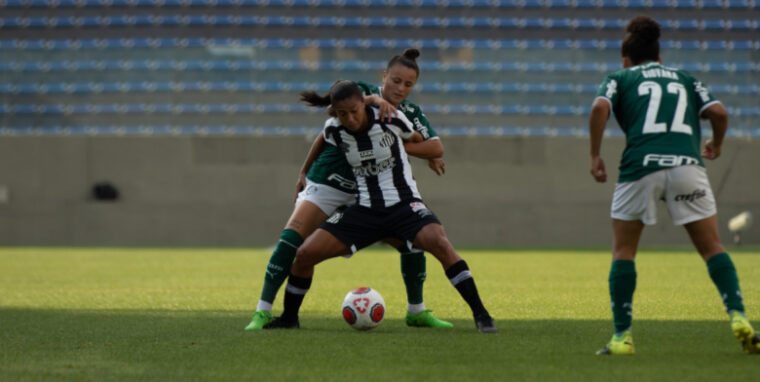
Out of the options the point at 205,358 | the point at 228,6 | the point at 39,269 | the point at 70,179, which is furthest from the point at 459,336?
the point at 228,6

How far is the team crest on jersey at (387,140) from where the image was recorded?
5.90 m

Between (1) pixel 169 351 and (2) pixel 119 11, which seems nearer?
(1) pixel 169 351

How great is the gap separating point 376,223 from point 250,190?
63.6ft

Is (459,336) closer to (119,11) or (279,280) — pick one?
(279,280)

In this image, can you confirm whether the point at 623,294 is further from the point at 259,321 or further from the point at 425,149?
the point at 259,321

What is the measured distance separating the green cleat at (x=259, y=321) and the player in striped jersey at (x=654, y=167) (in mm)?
2125

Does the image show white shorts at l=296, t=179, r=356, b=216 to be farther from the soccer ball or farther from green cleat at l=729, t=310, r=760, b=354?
green cleat at l=729, t=310, r=760, b=354

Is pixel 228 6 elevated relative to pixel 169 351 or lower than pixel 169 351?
elevated

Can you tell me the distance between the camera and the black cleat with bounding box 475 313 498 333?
5.78m

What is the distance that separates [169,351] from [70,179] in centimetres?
2099

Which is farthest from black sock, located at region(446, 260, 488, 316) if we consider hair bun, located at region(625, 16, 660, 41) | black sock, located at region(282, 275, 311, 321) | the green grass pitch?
hair bun, located at region(625, 16, 660, 41)

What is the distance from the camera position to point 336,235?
234 inches

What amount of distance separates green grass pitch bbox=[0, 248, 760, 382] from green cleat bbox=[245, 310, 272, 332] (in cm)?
12

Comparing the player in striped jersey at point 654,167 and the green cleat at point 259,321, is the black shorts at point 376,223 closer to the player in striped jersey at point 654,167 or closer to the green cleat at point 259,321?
the green cleat at point 259,321
